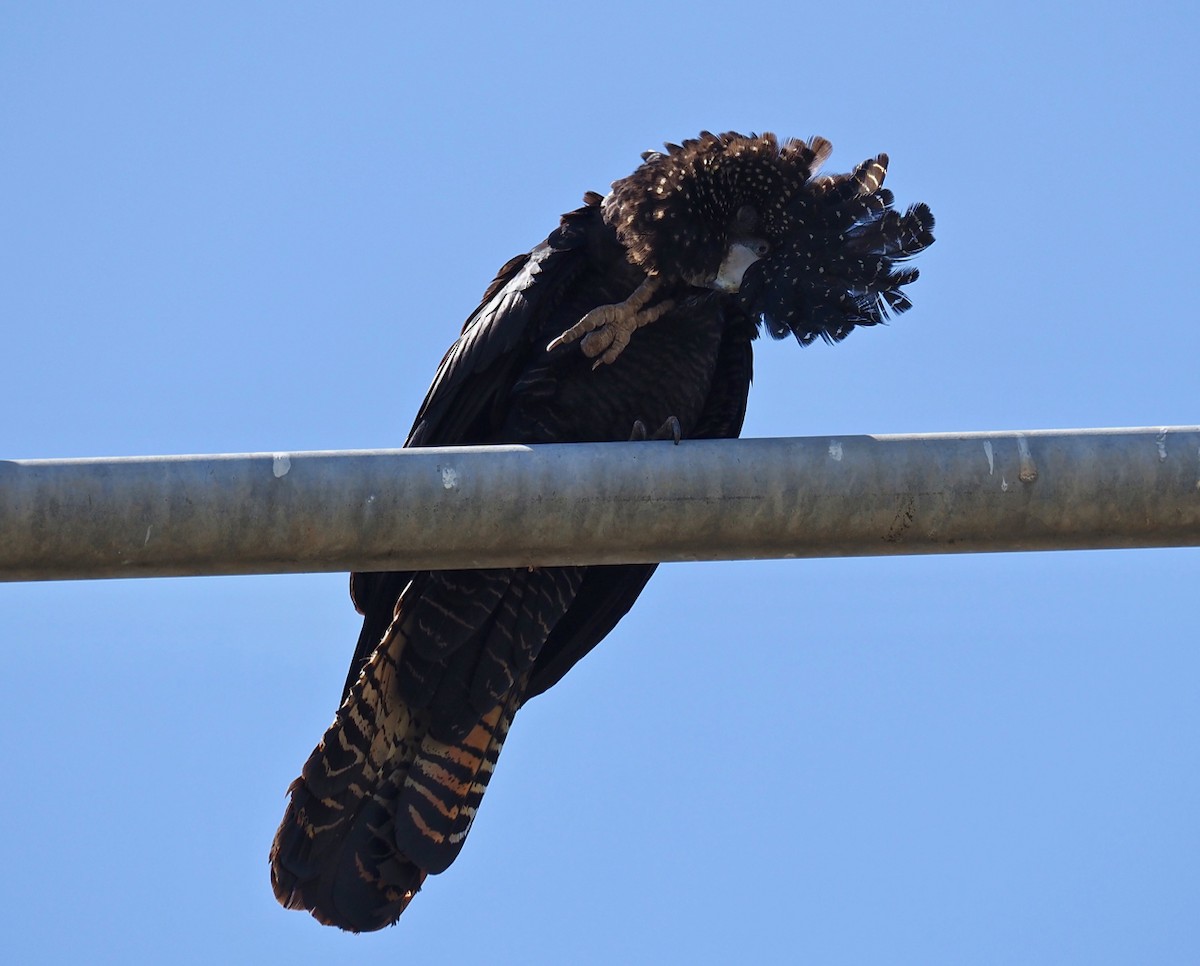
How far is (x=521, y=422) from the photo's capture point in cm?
546

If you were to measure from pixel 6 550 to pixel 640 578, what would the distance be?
3087 millimetres

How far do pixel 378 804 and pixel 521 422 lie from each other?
1334 mm

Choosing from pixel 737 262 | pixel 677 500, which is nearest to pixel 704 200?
pixel 737 262

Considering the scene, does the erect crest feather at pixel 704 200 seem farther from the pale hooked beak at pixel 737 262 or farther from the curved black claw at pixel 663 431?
the curved black claw at pixel 663 431

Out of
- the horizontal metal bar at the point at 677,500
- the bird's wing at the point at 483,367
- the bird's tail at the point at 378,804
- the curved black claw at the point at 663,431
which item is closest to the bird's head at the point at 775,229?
the bird's wing at the point at 483,367

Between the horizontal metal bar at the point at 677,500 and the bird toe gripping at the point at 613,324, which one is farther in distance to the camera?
the bird toe gripping at the point at 613,324

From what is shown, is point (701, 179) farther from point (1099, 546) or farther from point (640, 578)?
point (1099, 546)

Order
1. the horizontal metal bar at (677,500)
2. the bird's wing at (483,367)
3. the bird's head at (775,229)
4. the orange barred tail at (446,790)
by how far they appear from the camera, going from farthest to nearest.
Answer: the bird's wing at (483,367), the orange barred tail at (446,790), the bird's head at (775,229), the horizontal metal bar at (677,500)

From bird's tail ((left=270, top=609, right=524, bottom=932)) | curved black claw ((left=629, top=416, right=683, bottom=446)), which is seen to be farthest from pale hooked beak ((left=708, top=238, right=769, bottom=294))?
bird's tail ((left=270, top=609, right=524, bottom=932))

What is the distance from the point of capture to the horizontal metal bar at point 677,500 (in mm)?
2938

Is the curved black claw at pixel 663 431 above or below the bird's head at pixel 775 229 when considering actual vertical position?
below

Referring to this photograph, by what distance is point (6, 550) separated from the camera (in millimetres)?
2836

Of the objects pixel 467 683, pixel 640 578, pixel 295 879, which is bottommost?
pixel 295 879

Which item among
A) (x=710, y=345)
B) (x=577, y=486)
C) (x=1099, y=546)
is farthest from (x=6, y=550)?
(x=710, y=345)
